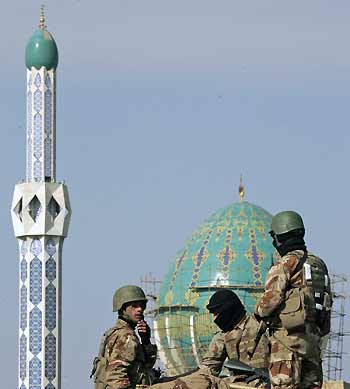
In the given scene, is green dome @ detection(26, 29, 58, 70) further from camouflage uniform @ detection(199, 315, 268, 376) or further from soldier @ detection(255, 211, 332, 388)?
soldier @ detection(255, 211, 332, 388)

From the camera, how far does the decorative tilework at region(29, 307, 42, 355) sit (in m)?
67.8

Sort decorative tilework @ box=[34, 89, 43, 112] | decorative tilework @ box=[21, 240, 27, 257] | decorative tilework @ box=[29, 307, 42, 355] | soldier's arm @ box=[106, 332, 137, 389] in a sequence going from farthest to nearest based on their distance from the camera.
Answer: decorative tilework @ box=[21, 240, 27, 257] → decorative tilework @ box=[34, 89, 43, 112] → decorative tilework @ box=[29, 307, 42, 355] → soldier's arm @ box=[106, 332, 137, 389]

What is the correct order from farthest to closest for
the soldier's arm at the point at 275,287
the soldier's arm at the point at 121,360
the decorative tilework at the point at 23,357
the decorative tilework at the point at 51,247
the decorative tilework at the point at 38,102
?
the decorative tilework at the point at 38,102 → the decorative tilework at the point at 23,357 → the decorative tilework at the point at 51,247 → the soldier's arm at the point at 121,360 → the soldier's arm at the point at 275,287

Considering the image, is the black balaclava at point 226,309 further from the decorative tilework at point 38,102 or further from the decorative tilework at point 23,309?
the decorative tilework at point 38,102

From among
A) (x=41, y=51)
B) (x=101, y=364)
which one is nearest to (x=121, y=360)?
(x=101, y=364)

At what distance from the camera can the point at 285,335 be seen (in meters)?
12.0

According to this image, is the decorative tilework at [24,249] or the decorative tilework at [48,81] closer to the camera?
the decorative tilework at [24,249]

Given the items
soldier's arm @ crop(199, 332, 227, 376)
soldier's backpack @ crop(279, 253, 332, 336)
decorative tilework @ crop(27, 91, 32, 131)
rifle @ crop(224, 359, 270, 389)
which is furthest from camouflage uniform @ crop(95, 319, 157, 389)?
decorative tilework @ crop(27, 91, 32, 131)

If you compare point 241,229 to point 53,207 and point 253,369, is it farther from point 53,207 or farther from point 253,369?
point 253,369

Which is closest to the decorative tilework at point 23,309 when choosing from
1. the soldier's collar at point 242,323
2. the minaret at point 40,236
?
the minaret at point 40,236

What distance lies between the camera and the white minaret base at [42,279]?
67.7 metres

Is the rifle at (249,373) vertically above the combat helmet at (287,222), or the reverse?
the combat helmet at (287,222)

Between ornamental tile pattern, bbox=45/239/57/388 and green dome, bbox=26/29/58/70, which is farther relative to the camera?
green dome, bbox=26/29/58/70

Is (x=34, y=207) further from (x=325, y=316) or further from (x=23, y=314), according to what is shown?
(x=325, y=316)
